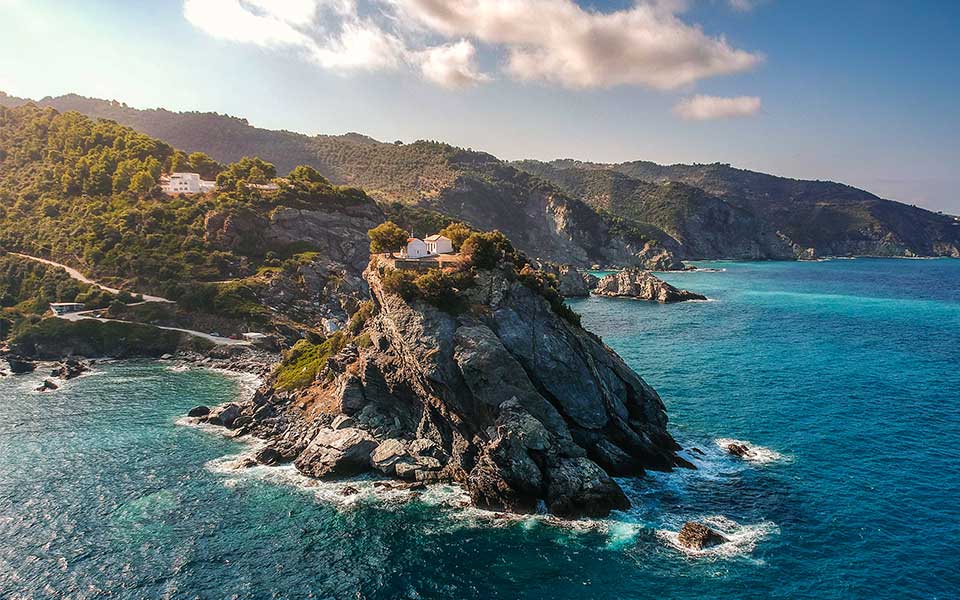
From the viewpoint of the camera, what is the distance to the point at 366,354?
66.9 m

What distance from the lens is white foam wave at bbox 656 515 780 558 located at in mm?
41844

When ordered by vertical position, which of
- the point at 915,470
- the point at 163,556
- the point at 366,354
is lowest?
the point at 163,556

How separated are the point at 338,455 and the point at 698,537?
34.9 metres

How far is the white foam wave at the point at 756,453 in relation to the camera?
2256 inches

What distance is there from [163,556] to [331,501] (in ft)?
44.8

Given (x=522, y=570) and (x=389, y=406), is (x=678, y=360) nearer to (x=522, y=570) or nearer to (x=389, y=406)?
(x=389, y=406)

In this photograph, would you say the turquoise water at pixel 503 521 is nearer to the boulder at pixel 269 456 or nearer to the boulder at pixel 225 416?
the boulder at pixel 269 456

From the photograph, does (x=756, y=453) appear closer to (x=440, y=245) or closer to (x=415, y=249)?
(x=440, y=245)

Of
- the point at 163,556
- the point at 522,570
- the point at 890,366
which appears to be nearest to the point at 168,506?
the point at 163,556

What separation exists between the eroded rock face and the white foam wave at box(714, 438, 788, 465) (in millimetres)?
110427

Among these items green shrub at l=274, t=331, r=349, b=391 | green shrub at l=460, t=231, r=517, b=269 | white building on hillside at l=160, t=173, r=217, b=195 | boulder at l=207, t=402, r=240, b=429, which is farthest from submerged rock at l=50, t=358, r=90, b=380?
white building on hillside at l=160, t=173, r=217, b=195

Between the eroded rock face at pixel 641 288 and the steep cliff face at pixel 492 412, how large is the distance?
11055 centimetres

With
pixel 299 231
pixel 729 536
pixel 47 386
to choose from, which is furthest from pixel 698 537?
pixel 299 231

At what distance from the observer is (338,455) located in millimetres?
57375
